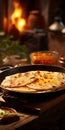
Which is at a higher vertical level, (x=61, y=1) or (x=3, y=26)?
(x=61, y=1)

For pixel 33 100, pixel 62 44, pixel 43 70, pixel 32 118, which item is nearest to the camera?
pixel 32 118

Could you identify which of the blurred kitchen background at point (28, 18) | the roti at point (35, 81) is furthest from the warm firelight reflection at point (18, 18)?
the roti at point (35, 81)

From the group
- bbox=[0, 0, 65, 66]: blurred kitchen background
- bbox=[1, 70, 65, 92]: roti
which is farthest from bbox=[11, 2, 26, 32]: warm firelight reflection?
bbox=[1, 70, 65, 92]: roti

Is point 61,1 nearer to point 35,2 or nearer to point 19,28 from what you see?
point 35,2

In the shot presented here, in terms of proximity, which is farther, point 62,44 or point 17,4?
point 17,4

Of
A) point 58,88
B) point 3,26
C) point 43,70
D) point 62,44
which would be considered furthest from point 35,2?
point 58,88

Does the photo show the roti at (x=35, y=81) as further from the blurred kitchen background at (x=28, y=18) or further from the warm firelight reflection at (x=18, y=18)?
the warm firelight reflection at (x=18, y=18)

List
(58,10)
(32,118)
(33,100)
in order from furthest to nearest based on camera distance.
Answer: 1. (58,10)
2. (33,100)
3. (32,118)

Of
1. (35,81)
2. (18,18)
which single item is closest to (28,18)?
(18,18)
